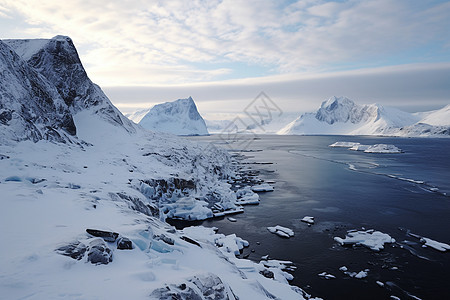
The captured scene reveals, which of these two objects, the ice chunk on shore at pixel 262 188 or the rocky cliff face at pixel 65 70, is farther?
the ice chunk on shore at pixel 262 188

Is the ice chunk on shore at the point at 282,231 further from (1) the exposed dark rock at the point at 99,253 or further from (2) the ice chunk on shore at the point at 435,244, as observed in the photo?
(1) the exposed dark rock at the point at 99,253

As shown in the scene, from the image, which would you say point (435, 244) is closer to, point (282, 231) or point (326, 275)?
point (326, 275)

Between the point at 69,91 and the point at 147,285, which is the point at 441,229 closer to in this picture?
the point at 147,285

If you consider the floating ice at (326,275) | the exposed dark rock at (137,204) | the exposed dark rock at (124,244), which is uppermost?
the exposed dark rock at (124,244)

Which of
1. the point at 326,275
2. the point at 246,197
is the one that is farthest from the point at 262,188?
the point at 326,275

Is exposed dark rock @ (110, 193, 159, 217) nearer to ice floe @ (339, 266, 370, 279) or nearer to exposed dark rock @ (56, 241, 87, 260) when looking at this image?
exposed dark rock @ (56, 241, 87, 260)

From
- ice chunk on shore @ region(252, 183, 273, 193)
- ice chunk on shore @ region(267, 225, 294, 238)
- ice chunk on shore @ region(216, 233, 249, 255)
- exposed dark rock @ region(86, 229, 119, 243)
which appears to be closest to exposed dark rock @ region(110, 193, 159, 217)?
ice chunk on shore @ region(216, 233, 249, 255)

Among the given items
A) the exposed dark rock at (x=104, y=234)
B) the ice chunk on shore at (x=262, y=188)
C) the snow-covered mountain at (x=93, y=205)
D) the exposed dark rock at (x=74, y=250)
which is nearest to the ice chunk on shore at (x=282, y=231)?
the snow-covered mountain at (x=93, y=205)

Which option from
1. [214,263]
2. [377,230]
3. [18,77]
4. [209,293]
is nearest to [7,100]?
[18,77]
